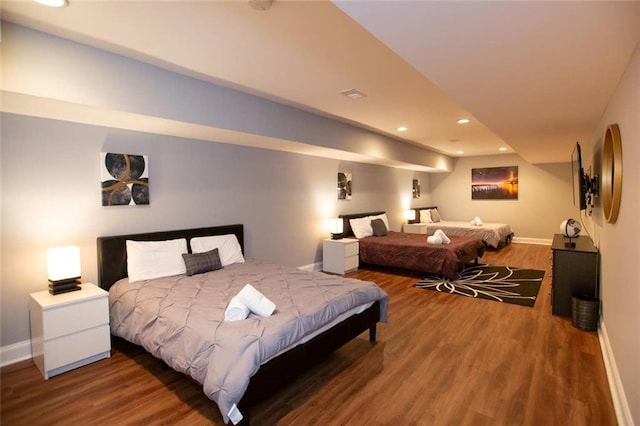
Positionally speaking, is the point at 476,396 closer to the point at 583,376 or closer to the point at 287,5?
the point at 583,376

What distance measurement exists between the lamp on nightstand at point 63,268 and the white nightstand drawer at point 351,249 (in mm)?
3722

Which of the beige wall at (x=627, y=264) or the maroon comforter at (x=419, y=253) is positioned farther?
the maroon comforter at (x=419, y=253)

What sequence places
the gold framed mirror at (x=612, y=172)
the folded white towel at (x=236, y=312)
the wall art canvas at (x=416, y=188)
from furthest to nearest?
the wall art canvas at (x=416, y=188)
the gold framed mirror at (x=612, y=172)
the folded white towel at (x=236, y=312)

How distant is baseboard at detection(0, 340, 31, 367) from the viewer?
8.76 ft

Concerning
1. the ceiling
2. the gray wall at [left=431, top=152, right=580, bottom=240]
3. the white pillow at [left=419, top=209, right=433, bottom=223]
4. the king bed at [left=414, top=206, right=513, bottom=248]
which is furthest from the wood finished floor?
the gray wall at [left=431, top=152, right=580, bottom=240]

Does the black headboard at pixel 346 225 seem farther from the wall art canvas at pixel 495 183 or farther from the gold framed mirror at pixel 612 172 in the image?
the wall art canvas at pixel 495 183

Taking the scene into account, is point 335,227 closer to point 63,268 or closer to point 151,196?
point 151,196

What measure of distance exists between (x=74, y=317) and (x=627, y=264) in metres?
4.01

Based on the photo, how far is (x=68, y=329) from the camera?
2572 millimetres

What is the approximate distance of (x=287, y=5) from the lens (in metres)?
2.01

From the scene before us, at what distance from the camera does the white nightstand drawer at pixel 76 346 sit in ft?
8.21

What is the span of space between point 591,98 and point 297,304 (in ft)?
10.1

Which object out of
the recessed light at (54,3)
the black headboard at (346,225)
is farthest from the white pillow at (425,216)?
the recessed light at (54,3)

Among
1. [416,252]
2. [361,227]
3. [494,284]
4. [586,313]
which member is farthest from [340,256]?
[586,313]
